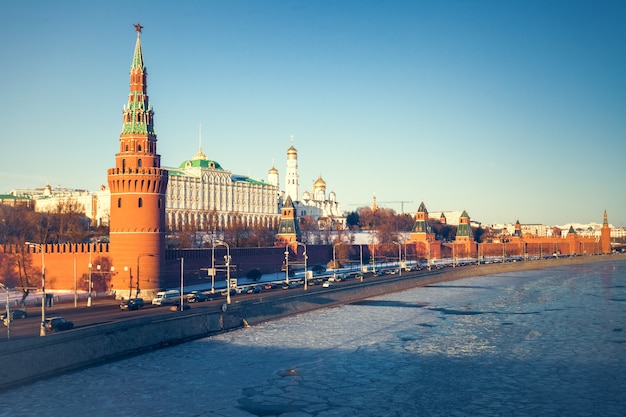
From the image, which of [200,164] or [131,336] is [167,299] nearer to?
[131,336]

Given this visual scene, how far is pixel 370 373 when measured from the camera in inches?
1411

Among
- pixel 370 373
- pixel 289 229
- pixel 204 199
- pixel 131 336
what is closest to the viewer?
pixel 370 373

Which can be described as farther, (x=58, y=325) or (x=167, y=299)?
(x=167, y=299)

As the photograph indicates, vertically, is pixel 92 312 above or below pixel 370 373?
above

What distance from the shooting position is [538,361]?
38.8m

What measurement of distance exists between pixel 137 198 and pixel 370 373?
35.7 m

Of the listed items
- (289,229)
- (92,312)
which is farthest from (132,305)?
(289,229)

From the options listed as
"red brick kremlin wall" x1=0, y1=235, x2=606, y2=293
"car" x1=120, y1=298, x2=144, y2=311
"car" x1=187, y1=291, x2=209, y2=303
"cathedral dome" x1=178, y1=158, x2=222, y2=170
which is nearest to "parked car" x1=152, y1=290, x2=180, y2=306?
"car" x1=187, y1=291, x2=209, y2=303

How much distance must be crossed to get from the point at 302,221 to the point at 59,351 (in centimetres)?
12907

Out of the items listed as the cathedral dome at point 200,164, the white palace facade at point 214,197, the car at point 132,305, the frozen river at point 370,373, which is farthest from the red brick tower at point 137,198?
the cathedral dome at point 200,164

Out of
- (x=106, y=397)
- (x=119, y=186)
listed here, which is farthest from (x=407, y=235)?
(x=106, y=397)

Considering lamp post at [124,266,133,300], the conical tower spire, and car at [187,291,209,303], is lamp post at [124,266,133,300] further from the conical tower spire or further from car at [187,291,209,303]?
the conical tower spire

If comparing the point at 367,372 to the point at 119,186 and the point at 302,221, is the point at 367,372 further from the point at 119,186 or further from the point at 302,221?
the point at 302,221

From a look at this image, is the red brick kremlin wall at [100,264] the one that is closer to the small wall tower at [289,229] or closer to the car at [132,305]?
the small wall tower at [289,229]
